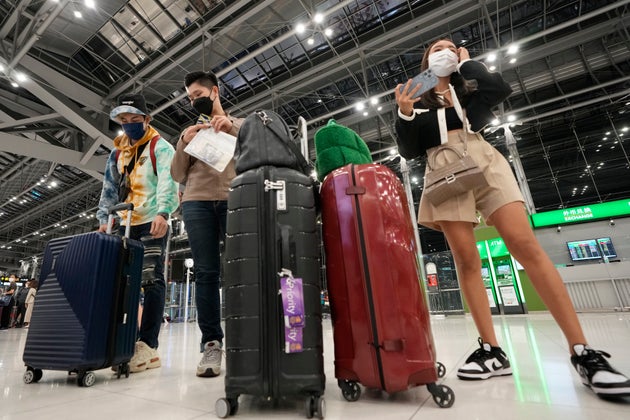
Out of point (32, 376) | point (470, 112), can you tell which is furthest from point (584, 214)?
point (32, 376)

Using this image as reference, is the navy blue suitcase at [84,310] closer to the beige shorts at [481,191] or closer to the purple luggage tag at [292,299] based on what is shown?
the purple luggage tag at [292,299]

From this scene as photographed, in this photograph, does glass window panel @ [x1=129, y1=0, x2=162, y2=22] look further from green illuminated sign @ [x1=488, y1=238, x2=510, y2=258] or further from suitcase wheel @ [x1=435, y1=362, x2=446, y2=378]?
green illuminated sign @ [x1=488, y1=238, x2=510, y2=258]

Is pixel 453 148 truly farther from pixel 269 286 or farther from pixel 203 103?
pixel 203 103

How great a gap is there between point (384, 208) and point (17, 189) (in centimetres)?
1740

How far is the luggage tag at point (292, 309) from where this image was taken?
90 cm

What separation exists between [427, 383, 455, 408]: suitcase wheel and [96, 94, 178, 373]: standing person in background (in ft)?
4.85

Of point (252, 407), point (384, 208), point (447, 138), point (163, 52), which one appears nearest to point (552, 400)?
point (384, 208)

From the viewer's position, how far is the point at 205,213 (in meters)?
1.63

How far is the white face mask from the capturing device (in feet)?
4.55

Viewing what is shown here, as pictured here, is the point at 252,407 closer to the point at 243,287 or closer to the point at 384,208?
the point at 243,287

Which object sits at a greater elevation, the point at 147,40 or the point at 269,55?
the point at 269,55

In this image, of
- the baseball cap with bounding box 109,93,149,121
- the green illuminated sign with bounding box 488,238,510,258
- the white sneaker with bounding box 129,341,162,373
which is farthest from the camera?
the green illuminated sign with bounding box 488,238,510,258

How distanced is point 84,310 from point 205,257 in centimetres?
54

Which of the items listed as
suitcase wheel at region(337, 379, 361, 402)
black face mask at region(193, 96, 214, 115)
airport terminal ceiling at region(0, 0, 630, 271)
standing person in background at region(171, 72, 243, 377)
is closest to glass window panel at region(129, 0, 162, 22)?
airport terminal ceiling at region(0, 0, 630, 271)
